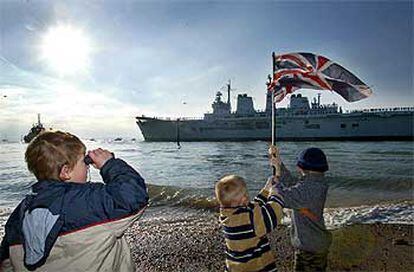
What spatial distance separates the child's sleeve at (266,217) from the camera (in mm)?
2475

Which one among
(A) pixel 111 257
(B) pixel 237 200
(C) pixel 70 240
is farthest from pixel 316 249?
(C) pixel 70 240

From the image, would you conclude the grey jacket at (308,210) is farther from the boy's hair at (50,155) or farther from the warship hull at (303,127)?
the warship hull at (303,127)

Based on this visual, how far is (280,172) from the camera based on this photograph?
325 centimetres

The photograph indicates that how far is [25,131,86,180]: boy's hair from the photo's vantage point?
1.62 meters

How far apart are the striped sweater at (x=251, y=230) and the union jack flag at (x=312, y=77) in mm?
2180

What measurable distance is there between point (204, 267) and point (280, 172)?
2.33 m

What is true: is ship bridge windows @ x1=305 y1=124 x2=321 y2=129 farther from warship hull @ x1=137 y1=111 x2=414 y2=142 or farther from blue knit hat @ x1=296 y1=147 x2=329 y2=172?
blue knit hat @ x1=296 y1=147 x2=329 y2=172

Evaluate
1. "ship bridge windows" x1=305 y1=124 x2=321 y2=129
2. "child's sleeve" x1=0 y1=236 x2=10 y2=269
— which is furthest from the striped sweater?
"ship bridge windows" x1=305 y1=124 x2=321 y2=129

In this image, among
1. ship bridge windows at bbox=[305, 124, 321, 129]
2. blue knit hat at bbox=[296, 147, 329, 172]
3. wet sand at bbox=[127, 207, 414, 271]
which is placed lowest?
wet sand at bbox=[127, 207, 414, 271]

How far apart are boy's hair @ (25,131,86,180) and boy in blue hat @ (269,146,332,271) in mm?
1844

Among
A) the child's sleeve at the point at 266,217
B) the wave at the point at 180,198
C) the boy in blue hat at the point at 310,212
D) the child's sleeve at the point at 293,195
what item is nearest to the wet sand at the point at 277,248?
the boy in blue hat at the point at 310,212

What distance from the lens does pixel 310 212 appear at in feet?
9.61

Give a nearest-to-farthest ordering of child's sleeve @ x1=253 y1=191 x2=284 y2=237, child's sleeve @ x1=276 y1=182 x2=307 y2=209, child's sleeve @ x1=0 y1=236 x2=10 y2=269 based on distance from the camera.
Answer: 1. child's sleeve @ x1=0 y1=236 x2=10 y2=269
2. child's sleeve @ x1=253 y1=191 x2=284 y2=237
3. child's sleeve @ x1=276 y1=182 x2=307 y2=209

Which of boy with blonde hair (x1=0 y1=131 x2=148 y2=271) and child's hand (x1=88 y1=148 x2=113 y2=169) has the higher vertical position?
child's hand (x1=88 y1=148 x2=113 y2=169)
